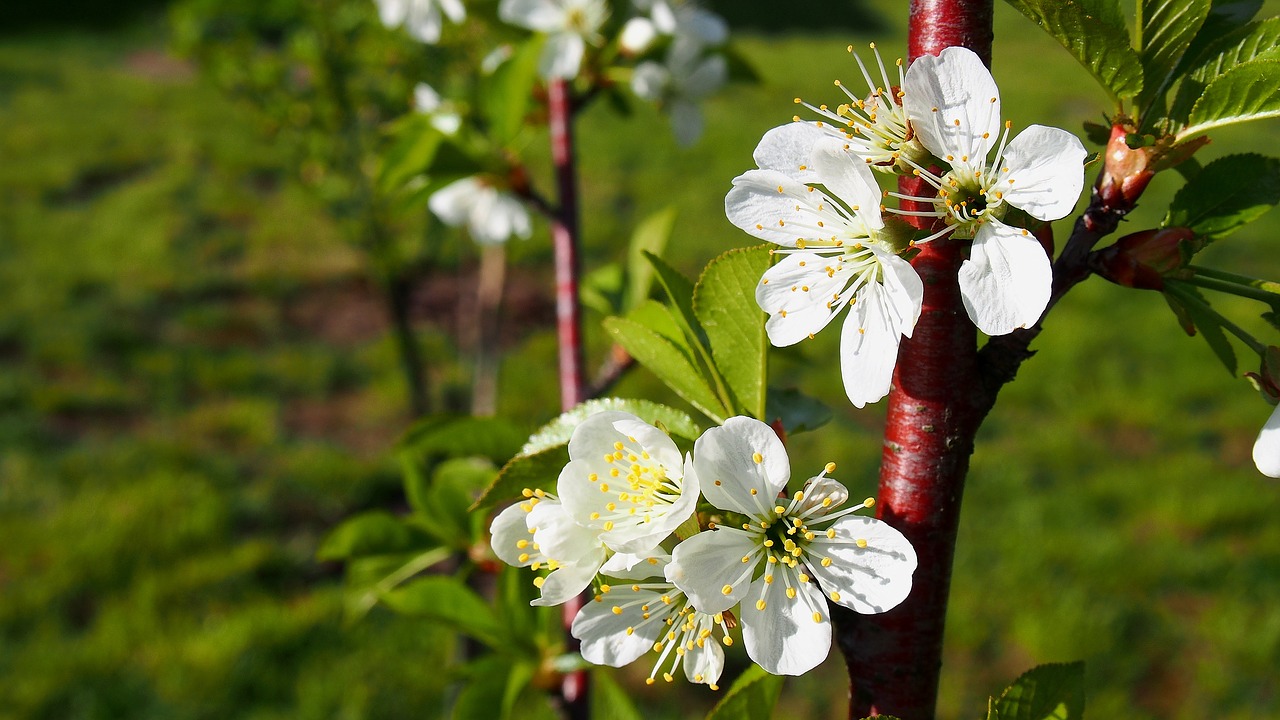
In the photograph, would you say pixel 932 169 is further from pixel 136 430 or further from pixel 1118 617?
pixel 136 430

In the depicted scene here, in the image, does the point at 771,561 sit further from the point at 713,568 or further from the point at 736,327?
the point at 736,327

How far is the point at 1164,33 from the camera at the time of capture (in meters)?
0.79

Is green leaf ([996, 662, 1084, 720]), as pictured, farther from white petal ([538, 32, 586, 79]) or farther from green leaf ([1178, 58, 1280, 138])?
white petal ([538, 32, 586, 79])

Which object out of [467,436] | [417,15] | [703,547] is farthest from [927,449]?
[417,15]

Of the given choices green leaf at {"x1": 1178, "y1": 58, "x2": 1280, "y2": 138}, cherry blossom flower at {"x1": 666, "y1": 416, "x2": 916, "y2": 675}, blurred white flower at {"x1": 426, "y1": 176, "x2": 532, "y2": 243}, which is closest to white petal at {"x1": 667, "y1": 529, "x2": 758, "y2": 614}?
cherry blossom flower at {"x1": 666, "y1": 416, "x2": 916, "y2": 675}

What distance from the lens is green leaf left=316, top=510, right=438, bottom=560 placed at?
1365 mm

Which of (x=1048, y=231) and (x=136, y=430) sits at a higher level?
(x=1048, y=231)

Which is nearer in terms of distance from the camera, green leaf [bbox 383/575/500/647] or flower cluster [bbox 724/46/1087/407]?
flower cluster [bbox 724/46/1087/407]

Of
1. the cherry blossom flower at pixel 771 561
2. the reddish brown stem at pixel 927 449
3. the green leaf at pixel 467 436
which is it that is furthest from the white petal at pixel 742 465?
the green leaf at pixel 467 436

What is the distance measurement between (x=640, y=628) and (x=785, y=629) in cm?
14

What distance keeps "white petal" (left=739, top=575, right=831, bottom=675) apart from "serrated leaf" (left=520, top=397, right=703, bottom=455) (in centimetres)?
15

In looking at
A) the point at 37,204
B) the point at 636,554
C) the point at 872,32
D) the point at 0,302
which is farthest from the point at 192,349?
the point at 872,32

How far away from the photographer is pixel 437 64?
118 inches

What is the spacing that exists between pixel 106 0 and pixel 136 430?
817cm
